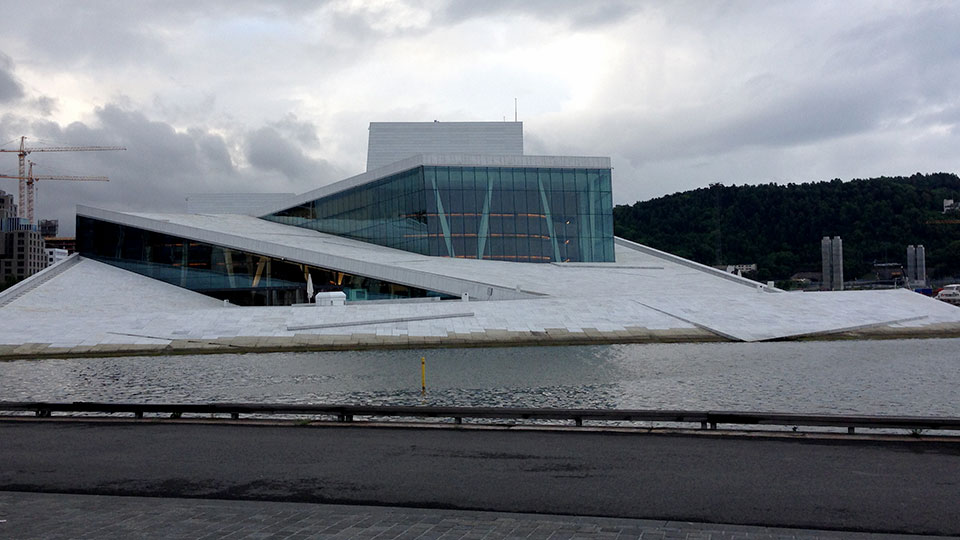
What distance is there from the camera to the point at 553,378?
22.2 meters

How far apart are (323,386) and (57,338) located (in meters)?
16.8

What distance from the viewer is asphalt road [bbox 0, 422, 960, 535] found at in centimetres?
801

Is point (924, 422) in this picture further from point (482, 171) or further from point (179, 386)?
point (482, 171)

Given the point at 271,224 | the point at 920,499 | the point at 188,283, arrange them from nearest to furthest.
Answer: the point at 920,499 < the point at 188,283 < the point at 271,224

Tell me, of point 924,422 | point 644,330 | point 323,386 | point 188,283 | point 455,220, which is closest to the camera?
point 924,422

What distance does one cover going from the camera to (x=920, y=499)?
26.6ft

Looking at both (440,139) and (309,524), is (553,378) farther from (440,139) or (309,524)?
(440,139)

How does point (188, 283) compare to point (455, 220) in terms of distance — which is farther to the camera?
point (455, 220)

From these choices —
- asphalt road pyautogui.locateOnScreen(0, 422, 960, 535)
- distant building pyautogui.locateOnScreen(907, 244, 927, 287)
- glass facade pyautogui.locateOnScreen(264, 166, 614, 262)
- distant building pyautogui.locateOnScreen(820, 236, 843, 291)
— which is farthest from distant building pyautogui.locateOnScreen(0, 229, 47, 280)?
asphalt road pyautogui.locateOnScreen(0, 422, 960, 535)

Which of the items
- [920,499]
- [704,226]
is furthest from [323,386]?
[704,226]

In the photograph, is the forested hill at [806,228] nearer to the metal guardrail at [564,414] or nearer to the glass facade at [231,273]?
the glass facade at [231,273]

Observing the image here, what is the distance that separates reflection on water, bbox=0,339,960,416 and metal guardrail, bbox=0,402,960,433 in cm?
378

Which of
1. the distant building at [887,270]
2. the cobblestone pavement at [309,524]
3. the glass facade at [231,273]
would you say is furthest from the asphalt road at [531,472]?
the distant building at [887,270]

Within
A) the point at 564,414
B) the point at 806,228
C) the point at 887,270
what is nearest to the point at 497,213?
the point at 564,414
